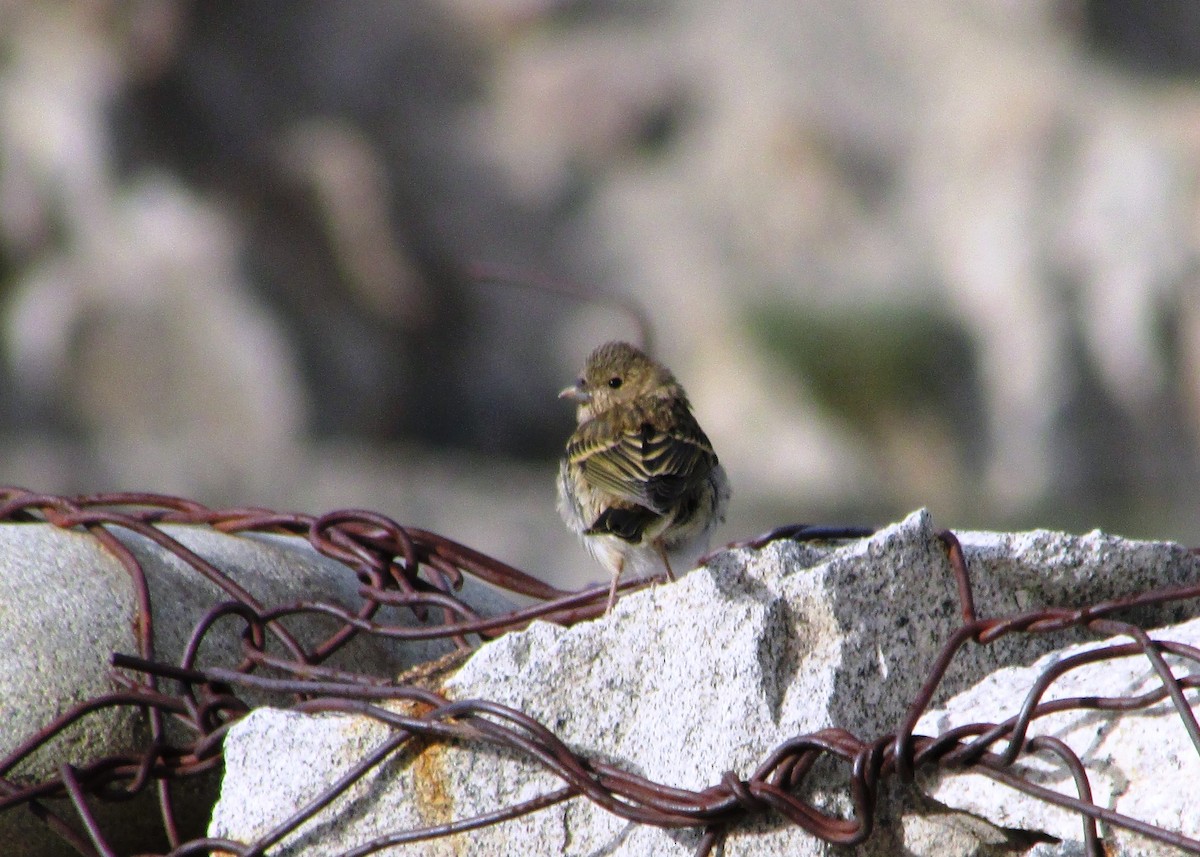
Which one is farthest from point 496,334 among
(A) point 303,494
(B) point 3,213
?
(B) point 3,213

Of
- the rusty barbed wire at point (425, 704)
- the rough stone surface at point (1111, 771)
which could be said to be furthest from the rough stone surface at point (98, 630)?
the rough stone surface at point (1111, 771)

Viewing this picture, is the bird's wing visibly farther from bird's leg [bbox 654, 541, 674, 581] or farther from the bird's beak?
the bird's beak

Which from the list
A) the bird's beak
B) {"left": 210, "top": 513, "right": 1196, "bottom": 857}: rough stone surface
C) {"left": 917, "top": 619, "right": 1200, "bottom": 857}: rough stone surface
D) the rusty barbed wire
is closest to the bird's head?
the bird's beak

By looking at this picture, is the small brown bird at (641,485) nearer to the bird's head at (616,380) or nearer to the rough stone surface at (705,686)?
the bird's head at (616,380)

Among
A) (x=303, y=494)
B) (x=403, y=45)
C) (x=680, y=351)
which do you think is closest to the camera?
(x=303, y=494)

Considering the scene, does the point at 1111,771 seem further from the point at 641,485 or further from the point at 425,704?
the point at 641,485

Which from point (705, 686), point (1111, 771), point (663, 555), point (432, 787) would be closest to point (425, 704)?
point (432, 787)

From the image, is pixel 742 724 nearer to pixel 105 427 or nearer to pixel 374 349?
pixel 105 427
